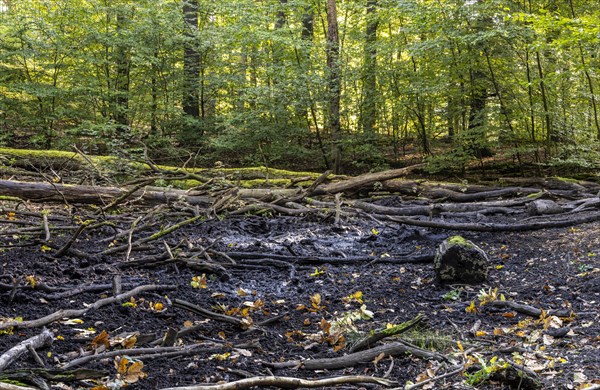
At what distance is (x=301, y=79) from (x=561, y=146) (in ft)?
23.3

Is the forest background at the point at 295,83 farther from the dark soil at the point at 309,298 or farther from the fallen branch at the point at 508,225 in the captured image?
the dark soil at the point at 309,298

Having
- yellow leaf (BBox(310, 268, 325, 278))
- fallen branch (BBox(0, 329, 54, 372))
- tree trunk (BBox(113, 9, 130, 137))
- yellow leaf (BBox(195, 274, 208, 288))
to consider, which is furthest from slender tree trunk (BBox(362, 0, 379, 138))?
fallen branch (BBox(0, 329, 54, 372))

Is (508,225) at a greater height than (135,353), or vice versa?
(508,225)

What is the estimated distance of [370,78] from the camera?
14.2 meters

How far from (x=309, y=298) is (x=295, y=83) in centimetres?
972

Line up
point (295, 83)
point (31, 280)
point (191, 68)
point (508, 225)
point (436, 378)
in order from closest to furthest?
1. point (436, 378)
2. point (31, 280)
3. point (508, 225)
4. point (295, 83)
5. point (191, 68)

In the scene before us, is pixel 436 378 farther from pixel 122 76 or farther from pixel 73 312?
pixel 122 76

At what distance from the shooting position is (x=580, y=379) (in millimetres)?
2631

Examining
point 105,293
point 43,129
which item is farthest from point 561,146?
point 43,129

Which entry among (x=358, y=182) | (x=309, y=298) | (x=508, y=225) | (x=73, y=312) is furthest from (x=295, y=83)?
(x=73, y=312)

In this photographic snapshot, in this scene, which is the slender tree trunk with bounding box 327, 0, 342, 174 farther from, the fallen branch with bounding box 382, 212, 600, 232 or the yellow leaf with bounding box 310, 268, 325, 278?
the yellow leaf with bounding box 310, 268, 325, 278

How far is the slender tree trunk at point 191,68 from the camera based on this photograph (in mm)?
14848

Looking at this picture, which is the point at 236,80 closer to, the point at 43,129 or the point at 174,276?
the point at 43,129

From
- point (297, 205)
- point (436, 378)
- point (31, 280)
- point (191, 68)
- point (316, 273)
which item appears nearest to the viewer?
point (436, 378)
